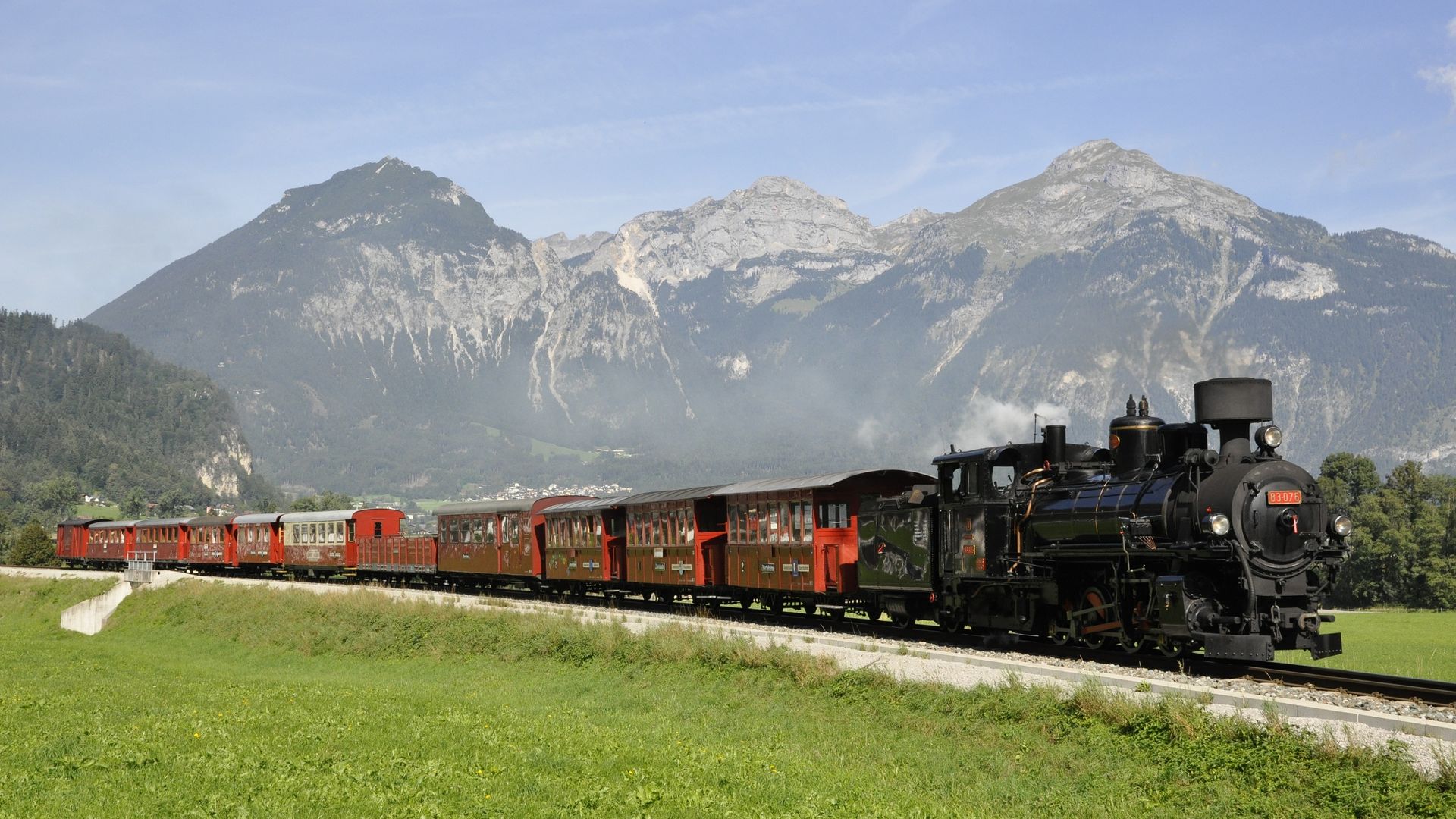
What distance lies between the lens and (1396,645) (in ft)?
180

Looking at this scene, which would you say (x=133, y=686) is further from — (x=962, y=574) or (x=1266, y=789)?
(x=1266, y=789)

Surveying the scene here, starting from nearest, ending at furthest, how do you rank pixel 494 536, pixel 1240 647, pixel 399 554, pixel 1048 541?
pixel 1240 647 < pixel 1048 541 < pixel 494 536 < pixel 399 554

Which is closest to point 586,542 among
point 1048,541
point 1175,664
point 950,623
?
point 950,623

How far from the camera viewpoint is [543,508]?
172ft

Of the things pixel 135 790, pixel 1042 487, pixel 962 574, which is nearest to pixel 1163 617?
pixel 1042 487

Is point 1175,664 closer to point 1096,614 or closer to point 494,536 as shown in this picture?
point 1096,614

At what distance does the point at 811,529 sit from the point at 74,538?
Answer: 87.2m

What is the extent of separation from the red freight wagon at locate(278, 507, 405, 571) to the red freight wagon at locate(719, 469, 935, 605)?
115 ft

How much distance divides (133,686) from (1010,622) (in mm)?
19673

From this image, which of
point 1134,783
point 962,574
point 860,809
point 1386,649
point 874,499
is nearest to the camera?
point 860,809

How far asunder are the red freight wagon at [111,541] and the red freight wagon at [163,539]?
0.74 m

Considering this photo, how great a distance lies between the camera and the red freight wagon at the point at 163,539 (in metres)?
83.3

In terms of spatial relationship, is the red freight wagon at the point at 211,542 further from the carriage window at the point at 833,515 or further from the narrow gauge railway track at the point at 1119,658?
the carriage window at the point at 833,515

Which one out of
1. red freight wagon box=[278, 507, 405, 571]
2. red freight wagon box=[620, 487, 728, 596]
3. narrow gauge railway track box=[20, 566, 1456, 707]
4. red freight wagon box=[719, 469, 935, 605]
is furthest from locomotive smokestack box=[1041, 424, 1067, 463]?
red freight wagon box=[278, 507, 405, 571]
